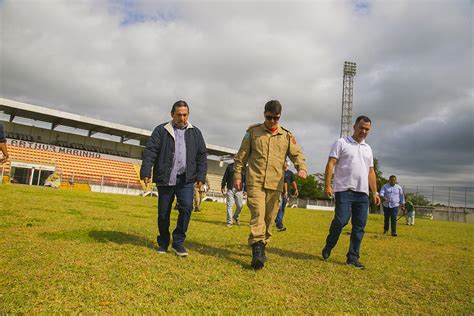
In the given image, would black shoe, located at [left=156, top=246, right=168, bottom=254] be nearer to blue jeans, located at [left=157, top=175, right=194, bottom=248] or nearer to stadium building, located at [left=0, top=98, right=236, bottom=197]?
blue jeans, located at [left=157, top=175, right=194, bottom=248]

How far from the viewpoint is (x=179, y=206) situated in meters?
4.75

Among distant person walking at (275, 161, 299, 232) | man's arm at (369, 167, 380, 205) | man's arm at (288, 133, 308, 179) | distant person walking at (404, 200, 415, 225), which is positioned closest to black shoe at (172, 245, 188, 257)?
man's arm at (288, 133, 308, 179)

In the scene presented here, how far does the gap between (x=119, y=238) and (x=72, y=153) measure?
39.7 m

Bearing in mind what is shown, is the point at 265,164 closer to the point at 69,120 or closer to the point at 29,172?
the point at 29,172

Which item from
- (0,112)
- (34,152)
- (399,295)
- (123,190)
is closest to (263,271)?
(399,295)

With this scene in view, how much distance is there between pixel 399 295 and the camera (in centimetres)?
344

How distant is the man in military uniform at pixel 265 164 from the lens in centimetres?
439

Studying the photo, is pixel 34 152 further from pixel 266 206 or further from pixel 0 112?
pixel 266 206

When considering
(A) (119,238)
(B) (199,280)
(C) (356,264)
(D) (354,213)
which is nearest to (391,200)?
(D) (354,213)

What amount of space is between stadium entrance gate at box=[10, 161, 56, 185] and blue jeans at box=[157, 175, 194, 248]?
32091 mm

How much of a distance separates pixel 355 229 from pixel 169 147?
2816mm

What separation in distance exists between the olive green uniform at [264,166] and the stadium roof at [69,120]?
132 feet

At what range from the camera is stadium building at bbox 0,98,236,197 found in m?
32.8

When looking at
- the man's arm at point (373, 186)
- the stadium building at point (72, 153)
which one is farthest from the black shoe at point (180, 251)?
the stadium building at point (72, 153)
